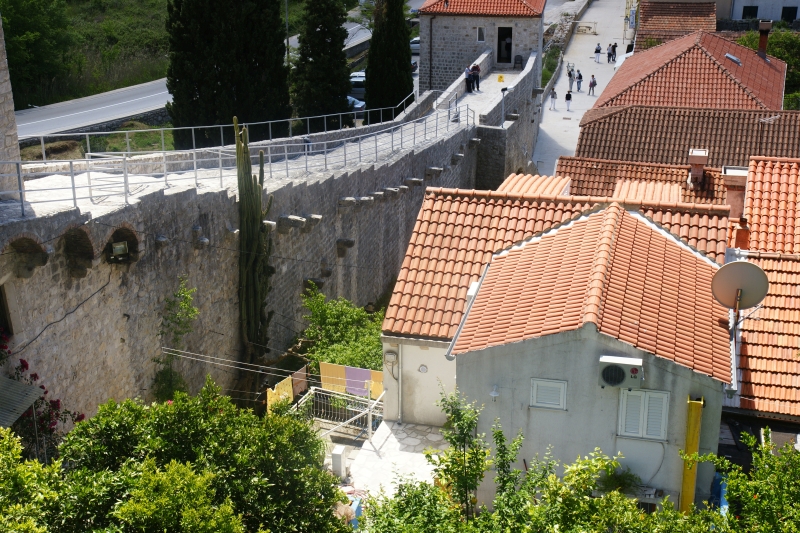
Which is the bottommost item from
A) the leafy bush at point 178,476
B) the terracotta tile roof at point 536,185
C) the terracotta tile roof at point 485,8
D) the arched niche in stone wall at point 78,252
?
the leafy bush at point 178,476

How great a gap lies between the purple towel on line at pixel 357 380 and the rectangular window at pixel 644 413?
573cm

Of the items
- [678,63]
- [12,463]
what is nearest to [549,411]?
[12,463]

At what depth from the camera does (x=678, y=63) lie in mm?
31547

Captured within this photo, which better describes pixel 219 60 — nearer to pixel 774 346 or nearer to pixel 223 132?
pixel 223 132

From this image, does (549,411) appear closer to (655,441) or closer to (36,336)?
(655,441)

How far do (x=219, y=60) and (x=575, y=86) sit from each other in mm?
24608

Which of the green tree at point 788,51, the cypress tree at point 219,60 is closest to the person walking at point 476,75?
the cypress tree at point 219,60

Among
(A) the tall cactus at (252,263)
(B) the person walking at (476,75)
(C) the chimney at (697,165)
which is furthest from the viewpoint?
(B) the person walking at (476,75)

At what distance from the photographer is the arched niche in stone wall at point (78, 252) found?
44.5 ft

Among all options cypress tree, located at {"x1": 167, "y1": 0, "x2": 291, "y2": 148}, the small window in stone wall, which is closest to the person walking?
cypress tree, located at {"x1": 167, "y1": 0, "x2": 291, "y2": 148}

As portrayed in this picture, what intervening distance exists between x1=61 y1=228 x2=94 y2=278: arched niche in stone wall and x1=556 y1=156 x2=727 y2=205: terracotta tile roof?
1272 cm

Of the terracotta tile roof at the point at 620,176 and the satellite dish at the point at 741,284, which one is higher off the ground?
the satellite dish at the point at 741,284

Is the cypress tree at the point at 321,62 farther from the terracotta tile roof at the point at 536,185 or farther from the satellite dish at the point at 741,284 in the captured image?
the satellite dish at the point at 741,284

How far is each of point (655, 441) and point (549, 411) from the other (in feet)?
4.10
